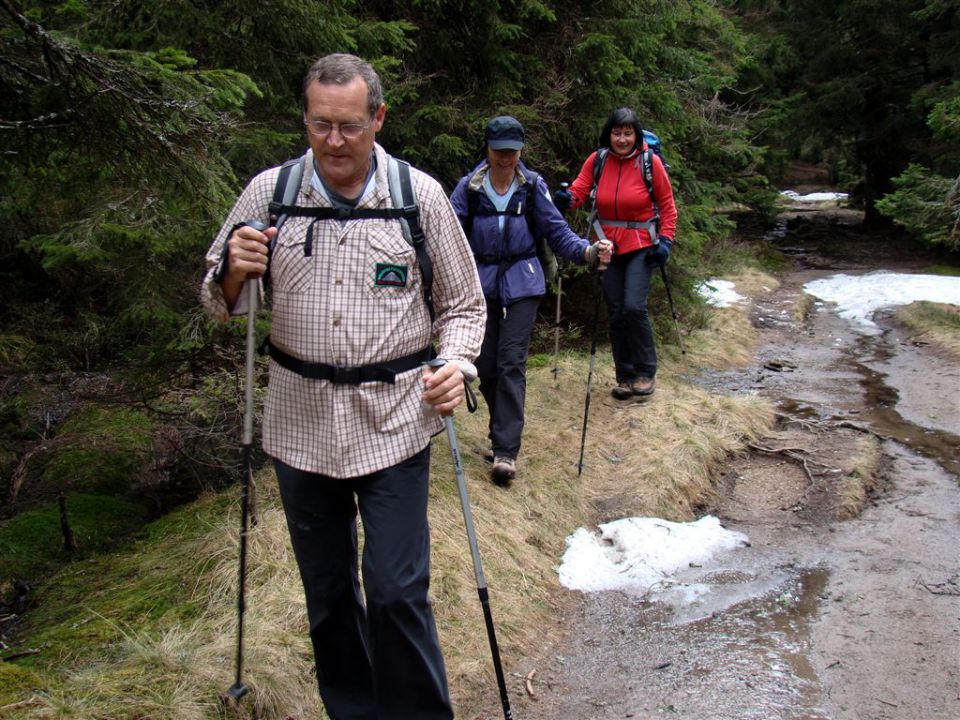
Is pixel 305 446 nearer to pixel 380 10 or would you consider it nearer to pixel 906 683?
pixel 906 683

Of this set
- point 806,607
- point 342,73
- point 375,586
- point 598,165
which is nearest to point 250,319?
point 342,73

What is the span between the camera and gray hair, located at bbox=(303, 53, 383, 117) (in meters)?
2.86

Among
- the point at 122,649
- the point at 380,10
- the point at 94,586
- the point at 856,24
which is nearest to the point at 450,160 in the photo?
the point at 380,10

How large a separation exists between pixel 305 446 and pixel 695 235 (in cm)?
771

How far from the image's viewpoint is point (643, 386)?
8359mm

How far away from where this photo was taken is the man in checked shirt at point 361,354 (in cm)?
291

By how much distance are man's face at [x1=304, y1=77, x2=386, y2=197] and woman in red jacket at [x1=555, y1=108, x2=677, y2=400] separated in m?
4.70

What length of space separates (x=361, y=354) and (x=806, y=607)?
3.42 metres

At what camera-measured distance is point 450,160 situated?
8367mm

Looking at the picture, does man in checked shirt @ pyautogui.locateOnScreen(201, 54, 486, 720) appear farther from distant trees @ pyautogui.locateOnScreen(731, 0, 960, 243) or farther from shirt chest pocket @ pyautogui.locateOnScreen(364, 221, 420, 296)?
distant trees @ pyautogui.locateOnScreen(731, 0, 960, 243)

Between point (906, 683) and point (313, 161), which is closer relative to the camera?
point (313, 161)

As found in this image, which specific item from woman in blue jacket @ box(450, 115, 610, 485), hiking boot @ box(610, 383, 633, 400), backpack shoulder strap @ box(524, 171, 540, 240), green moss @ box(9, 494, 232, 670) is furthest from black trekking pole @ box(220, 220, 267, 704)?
hiking boot @ box(610, 383, 633, 400)

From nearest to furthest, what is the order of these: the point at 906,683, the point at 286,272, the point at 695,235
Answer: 1. the point at 286,272
2. the point at 906,683
3. the point at 695,235

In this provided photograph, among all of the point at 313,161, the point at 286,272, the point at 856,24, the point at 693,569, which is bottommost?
the point at 693,569
